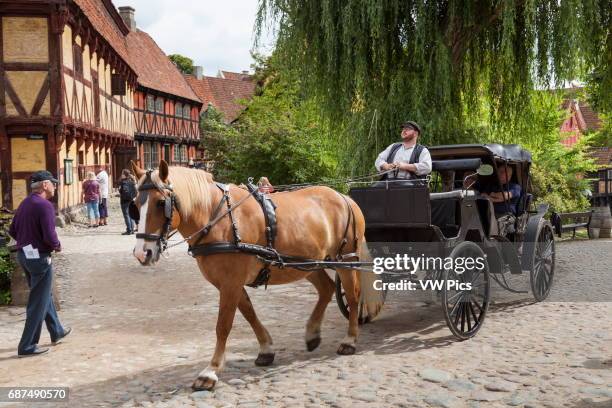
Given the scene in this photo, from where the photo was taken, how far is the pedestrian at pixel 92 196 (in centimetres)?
1805

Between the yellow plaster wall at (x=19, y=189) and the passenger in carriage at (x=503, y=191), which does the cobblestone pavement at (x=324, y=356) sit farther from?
the yellow plaster wall at (x=19, y=189)

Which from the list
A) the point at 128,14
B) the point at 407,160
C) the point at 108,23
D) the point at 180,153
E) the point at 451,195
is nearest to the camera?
the point at 451,195

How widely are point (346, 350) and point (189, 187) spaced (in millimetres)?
2115

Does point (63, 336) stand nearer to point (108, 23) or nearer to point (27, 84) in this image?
point (27, 84)

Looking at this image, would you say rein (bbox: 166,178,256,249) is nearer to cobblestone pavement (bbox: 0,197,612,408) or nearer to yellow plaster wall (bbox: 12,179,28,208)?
cobblestone pavement (bbox: 0,197,612,408)

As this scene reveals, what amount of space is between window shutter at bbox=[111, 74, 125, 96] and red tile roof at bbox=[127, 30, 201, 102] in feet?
28.3

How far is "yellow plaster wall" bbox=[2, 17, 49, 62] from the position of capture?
17.7 m

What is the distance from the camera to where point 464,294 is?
6289 millimetres

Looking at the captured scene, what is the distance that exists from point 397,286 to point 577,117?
51820mm

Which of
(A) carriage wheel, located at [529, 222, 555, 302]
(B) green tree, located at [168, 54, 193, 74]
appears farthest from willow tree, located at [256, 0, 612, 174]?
(B) green tree, located at [168, 54, 193, 74]

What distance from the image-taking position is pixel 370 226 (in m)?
6.59

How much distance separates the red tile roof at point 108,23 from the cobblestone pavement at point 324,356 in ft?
52.0

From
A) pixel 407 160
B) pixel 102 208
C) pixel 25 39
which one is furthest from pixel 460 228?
pixel 25 39

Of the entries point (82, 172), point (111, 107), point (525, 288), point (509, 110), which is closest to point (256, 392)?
point (525, 288)
